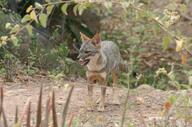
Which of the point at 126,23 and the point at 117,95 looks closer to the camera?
the point at 117,95

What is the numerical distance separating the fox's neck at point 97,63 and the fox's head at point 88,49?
0.06m

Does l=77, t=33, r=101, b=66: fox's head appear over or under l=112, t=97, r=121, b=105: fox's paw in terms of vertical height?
over

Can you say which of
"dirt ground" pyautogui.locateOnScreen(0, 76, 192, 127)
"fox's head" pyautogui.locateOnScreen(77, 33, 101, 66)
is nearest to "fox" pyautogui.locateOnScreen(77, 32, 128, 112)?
"fox's head" pyautogui.locateOnScreen(77, 33, 101, 66)

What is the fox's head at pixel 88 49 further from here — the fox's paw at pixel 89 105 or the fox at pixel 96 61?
the fox's paw at pixel 89 105

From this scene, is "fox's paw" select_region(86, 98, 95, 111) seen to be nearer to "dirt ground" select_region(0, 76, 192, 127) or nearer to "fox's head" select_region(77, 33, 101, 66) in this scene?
"dirt ground" select_region(0, 76, 192, 127)

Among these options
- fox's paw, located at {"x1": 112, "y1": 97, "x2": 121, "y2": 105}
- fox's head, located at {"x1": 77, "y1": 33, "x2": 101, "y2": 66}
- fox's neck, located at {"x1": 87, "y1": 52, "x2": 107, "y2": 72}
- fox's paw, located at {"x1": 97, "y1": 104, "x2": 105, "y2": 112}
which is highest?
fox's head, located at {"x1": 77, "y1": 33, "x2": 101, "y2": 66}

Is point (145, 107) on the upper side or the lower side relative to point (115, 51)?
lower

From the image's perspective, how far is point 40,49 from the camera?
10.0 m

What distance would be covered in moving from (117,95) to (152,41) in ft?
11.6

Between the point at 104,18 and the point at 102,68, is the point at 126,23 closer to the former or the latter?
the point at 104,18

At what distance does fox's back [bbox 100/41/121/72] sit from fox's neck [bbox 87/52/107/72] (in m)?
0.14

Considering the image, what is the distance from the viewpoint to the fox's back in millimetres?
7293

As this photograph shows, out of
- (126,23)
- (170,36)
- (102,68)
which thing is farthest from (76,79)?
(170,36)

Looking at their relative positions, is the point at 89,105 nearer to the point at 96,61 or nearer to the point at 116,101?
the point at 96,61
